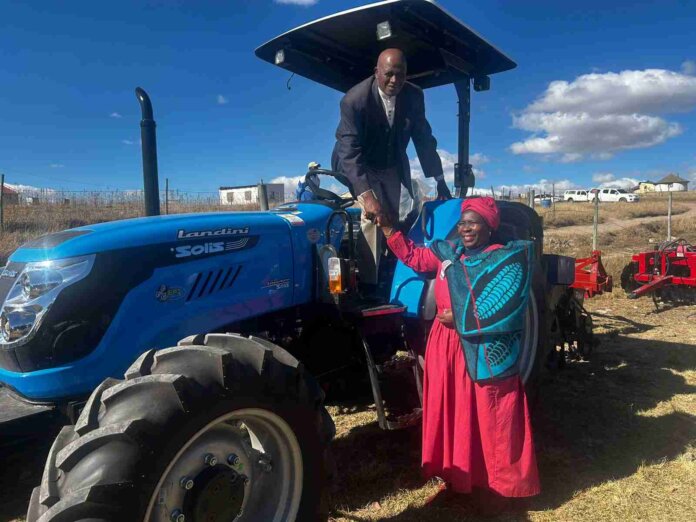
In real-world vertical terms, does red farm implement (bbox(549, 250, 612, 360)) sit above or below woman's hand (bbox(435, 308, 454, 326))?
below

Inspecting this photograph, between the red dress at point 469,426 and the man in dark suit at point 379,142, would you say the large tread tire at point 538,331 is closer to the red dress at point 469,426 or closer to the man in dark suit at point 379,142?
the red dress at point 469,426

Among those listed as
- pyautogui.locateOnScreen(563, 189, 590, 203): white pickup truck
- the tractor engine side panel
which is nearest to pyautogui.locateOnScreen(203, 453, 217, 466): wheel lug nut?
the tractor engine side panel

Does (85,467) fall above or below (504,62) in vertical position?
below

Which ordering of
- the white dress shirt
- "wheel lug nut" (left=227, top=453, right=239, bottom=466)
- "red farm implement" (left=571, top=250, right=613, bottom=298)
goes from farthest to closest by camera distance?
"red farm implement" (left=571, top=250, right=613, bottom=298), the white dress shirt, "wheel lug nut" (left=227, top=453, right=239, bottom=466)

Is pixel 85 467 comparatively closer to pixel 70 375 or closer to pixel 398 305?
pixel 70 375

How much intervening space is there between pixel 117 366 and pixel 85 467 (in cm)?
59

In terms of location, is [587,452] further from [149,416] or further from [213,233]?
[149,416]

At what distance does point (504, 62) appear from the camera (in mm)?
4062

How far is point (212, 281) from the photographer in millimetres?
2578

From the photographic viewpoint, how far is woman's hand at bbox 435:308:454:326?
9.61 ft

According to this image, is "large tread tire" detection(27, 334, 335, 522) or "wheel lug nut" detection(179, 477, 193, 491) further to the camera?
"wheel lug nut" detection(179, 477, 193, 491)

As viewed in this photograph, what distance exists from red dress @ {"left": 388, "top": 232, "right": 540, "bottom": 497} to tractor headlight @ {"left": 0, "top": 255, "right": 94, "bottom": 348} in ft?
5.83

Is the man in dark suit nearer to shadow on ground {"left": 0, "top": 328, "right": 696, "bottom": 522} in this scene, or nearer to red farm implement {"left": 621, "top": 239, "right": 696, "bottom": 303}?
shadow on ground {"left": 0, "top": 328, "right": 696, "bottom": 522}

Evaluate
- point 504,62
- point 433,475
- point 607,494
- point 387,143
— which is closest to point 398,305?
point 433,475
